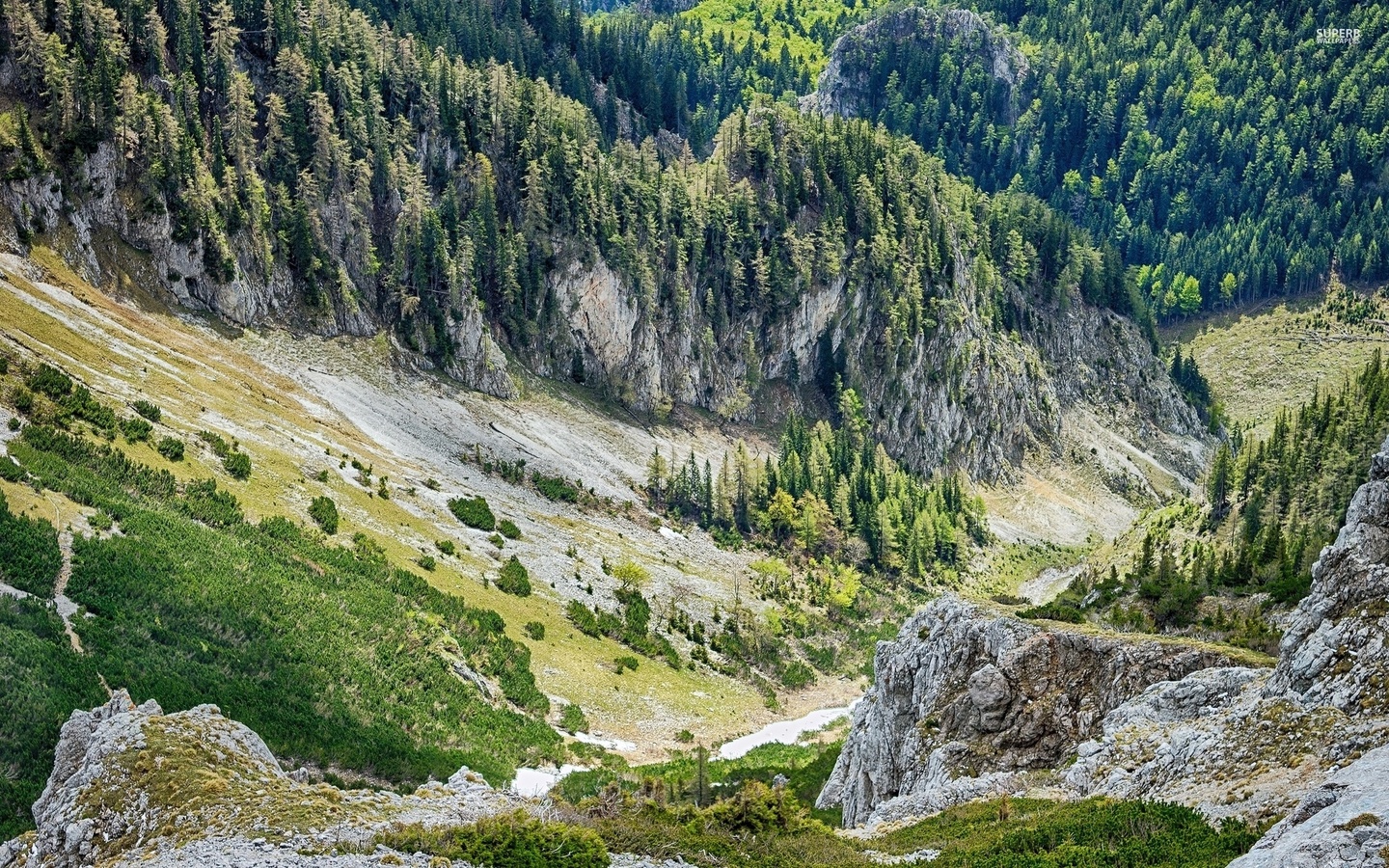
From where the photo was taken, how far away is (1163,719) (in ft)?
97.0

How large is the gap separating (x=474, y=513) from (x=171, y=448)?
2487 cm

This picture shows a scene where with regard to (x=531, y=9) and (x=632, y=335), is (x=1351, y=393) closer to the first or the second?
(x=632, y=335)

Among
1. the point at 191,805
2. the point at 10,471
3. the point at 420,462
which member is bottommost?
the point at 420,462

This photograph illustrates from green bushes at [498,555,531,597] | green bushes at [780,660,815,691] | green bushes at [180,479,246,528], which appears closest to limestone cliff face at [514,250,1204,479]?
green bushes at [498,555,531,597]

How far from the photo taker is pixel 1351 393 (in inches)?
3735

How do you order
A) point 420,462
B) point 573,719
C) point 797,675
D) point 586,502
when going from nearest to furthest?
1. point 573,719
2. point 797,675
3. point 420,462
4. point 586,502

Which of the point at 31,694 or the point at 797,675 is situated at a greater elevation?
the point at 31,694

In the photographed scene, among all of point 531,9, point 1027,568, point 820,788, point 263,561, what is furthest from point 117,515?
point 531,9

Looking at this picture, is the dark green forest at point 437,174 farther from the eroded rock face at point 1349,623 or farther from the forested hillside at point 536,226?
the eroded rock face at point 1349,623

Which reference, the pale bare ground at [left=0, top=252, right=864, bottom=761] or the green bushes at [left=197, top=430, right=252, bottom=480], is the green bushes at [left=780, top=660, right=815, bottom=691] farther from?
the green bushes at [left=197, top=430, right=252, bottom=480]

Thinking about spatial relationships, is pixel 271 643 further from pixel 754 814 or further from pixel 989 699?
pixel 989 699

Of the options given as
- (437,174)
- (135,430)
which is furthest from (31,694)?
(437,174)

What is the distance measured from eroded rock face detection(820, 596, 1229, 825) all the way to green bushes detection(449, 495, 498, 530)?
163 ft

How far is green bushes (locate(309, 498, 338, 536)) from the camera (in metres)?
67.5
